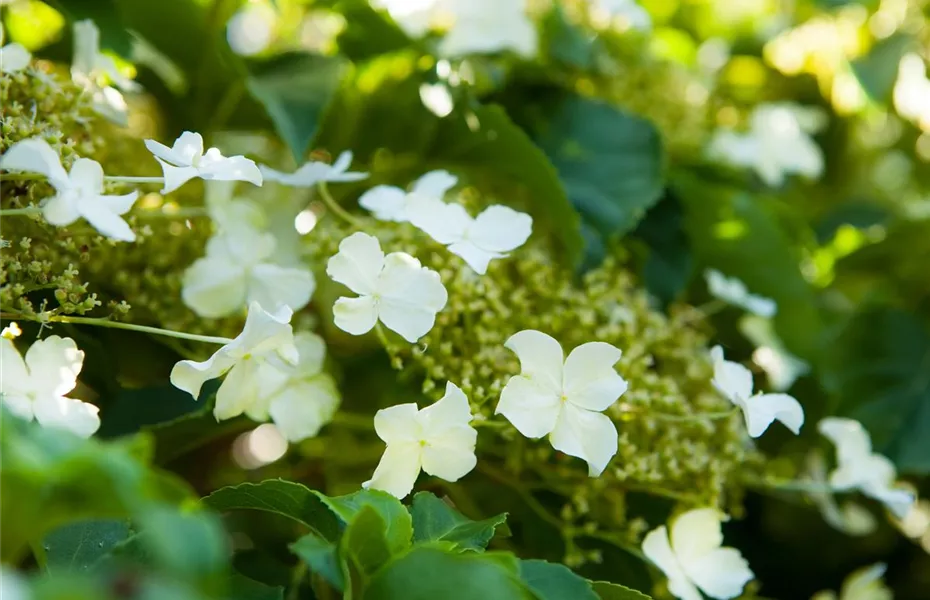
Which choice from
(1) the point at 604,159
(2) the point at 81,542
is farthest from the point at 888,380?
(2) the point at 81,542

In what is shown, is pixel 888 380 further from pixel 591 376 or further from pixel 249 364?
pixel 249 364

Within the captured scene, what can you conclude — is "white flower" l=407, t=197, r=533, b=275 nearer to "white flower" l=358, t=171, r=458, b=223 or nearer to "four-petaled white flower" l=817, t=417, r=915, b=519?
"white flower" l=358, t=171, r=458, b=223

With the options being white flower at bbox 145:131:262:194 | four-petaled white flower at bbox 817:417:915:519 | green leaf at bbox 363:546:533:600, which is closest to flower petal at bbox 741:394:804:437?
four-petaled white flower at bbox 817:417:915:519

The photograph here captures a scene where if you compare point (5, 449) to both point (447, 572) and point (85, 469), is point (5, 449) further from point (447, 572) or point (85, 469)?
point (447, 572)

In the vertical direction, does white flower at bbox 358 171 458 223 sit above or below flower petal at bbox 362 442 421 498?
above

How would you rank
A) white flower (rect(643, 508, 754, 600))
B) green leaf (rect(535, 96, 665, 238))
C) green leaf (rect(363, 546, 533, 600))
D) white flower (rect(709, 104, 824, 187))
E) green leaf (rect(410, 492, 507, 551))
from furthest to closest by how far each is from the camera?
white flower (rect(709, 104, 824, 187)), green leaf (rect(535, 96, 665, 238)), white flower (rect(643, 508, 754, 600)), green leaf (rect(410, 492, 507, 551)), green leaf (rect(363, 546, 533, 600))

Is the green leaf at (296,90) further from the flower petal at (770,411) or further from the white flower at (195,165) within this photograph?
the flower petal at (770,411)

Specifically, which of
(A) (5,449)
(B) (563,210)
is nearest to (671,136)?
(B) (563,210)
